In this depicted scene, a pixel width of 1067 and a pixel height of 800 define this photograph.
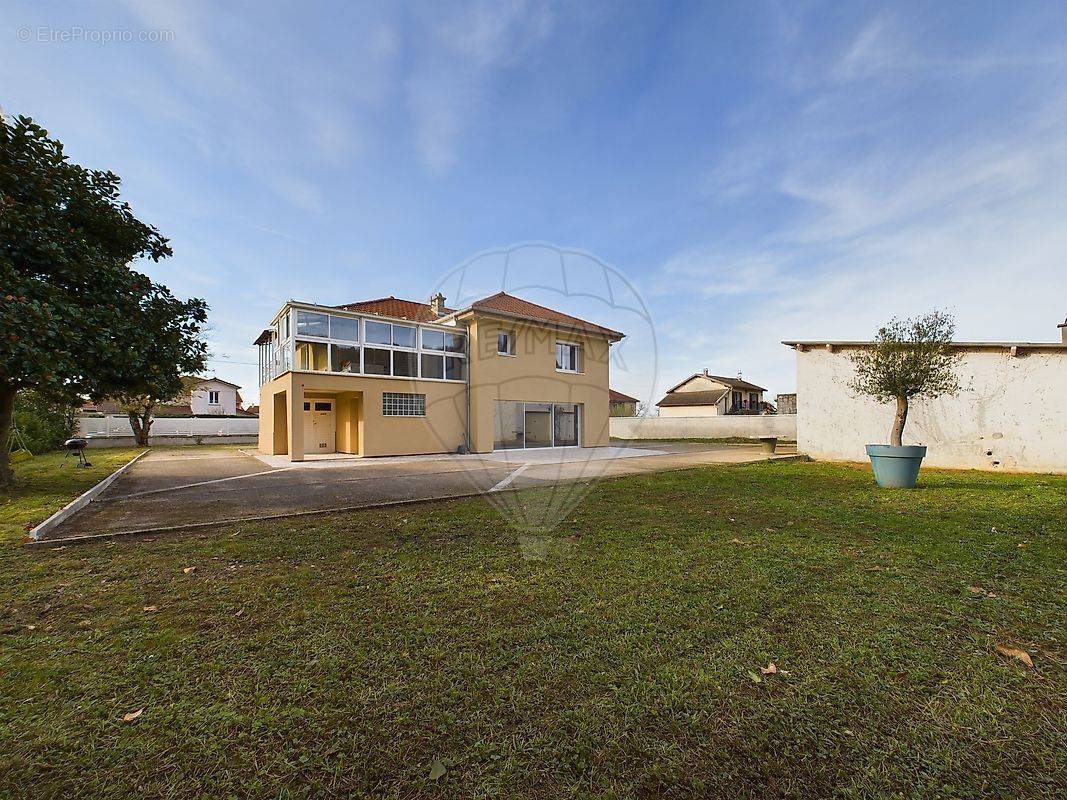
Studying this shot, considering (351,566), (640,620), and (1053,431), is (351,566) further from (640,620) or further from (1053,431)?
(1053,431)

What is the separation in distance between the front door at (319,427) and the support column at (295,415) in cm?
378

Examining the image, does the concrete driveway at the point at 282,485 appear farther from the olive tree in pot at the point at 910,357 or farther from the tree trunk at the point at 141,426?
the tree trunk at the point at 141,426

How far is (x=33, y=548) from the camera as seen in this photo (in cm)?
502

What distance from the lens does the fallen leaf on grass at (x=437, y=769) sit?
5.93 feet

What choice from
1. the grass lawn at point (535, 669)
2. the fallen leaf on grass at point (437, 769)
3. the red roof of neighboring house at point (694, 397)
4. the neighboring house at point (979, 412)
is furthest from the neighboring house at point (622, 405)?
the fallen leaf on grass at point (437, 769)

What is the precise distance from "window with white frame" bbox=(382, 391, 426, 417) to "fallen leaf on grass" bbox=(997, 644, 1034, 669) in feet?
57.6

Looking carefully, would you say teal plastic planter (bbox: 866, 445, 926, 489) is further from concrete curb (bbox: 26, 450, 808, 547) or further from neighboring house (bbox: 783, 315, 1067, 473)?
concrete curb (bbox: 26, 450, 808, 547)

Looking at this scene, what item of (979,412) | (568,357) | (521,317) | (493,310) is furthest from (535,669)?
(568,357)

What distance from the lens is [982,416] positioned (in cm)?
1286

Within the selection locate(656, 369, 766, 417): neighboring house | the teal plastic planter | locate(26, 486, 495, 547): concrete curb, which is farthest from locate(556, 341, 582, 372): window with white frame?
locate(656, 369, 766, 417): neighboring house

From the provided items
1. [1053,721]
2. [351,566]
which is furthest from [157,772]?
[1053,721]

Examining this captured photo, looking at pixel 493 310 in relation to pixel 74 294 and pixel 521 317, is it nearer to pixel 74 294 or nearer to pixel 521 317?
pixel 521 317

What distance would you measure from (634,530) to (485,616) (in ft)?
10.2

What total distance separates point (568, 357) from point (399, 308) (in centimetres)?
901
